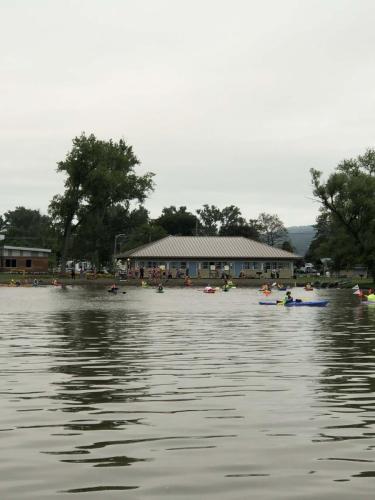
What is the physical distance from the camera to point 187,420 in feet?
39.4

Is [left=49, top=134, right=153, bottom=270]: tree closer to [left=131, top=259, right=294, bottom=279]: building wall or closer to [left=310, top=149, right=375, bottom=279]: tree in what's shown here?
[left=131, top=259, right=294, bottom=279]: building wall

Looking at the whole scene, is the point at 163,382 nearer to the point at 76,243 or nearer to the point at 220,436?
the point at 220,436

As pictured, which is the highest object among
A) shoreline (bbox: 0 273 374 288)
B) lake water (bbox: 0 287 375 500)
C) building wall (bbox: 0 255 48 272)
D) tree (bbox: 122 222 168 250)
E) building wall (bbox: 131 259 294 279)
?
tree (bbox: 122 222 168 250)

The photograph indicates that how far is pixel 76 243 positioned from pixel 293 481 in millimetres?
137192

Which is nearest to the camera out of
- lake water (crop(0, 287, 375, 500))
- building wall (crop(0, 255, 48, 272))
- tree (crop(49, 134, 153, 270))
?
→ lake water (crop(0, 287, 375, 500))

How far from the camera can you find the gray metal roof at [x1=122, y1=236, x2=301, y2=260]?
132 metres

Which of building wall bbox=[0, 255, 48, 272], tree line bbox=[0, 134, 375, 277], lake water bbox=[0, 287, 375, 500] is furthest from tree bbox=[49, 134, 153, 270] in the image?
lake water bbox=[0, 287, 375, 500]

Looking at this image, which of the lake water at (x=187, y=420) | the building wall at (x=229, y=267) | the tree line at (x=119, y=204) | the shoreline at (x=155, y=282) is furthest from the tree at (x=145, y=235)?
the lake water at (x=187, y=420)

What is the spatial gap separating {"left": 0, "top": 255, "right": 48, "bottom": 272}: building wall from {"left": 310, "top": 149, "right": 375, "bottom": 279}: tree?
6452 centimetres

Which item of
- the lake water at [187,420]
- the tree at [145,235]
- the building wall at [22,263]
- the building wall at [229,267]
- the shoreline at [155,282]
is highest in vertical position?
the tree at [145,235]

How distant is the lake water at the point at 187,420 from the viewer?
8.40m

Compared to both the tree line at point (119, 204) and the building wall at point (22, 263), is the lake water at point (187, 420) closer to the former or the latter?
the tree line at point (119, 204)

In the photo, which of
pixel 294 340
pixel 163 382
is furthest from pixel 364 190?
pixel 163 382

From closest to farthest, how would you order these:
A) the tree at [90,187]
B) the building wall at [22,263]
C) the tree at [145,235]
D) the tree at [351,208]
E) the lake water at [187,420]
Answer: the lake water at [187,420]
the tree at [351,208]
the tree at [90,187]
the building wall at [22,263]
the tree at [145,235]
